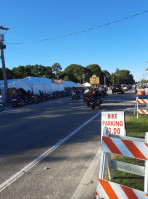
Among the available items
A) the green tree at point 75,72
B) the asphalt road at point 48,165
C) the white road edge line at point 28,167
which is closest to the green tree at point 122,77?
the green tree at point 75,72

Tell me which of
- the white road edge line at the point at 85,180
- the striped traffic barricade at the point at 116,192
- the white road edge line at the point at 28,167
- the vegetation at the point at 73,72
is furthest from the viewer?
the vegetation at the point at 73,72

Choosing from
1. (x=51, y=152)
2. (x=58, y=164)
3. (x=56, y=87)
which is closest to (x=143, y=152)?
(x=58, y=164)

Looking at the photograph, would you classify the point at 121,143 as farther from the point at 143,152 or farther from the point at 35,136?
the point at 35,136

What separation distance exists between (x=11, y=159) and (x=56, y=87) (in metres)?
32.1

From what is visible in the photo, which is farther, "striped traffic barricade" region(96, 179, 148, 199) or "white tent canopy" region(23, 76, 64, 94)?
"white tent canopy" region(23, 76, 64, 94)

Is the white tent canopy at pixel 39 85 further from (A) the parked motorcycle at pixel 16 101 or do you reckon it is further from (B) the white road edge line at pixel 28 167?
(B) the white road edge line at pixel 28 167

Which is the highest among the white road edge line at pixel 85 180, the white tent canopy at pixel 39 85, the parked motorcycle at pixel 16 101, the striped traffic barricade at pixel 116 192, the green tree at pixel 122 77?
the green tree at pixel 122 77

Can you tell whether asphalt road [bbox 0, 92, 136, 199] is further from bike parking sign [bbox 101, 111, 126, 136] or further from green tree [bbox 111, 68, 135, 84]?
green tree [bbox 111, 68, 135, 84]

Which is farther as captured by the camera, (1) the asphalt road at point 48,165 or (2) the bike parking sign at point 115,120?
(2) the bike parking sign at point 115,120

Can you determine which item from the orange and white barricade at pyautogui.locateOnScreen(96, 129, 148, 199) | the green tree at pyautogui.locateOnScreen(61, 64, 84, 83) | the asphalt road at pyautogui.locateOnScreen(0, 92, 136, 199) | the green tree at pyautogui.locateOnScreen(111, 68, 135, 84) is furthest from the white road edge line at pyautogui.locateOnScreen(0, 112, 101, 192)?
the green tree at pyautogui.locateOnScreen(111, 68, 135, 84)

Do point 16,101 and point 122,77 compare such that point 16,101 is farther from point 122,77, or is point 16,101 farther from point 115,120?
point 122,77

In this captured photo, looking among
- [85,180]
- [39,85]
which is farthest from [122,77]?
[85,180]

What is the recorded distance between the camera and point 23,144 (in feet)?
19.5

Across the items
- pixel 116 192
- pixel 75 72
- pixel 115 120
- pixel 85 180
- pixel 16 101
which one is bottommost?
pixel 85 180
